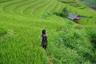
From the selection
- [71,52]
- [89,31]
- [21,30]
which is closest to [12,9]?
[89,31]

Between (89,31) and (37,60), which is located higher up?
(37,60)

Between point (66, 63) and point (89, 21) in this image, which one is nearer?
point (66, 63)

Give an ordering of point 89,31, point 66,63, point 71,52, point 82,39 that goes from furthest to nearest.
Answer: point 89,31 → point 82,39 → point 71,52 → point 66,63

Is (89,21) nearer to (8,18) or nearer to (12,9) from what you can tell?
(12,9)

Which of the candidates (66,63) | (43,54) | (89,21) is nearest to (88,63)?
(66,63)

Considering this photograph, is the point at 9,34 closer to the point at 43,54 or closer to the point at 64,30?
the point at 43,54

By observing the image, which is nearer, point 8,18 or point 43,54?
point 43,54

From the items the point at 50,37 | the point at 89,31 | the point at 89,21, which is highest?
the point at 50,37

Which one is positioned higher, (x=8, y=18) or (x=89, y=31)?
(x=8, y=18)

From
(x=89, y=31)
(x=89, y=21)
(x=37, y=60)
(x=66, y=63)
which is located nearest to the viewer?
(x=37, y=60)

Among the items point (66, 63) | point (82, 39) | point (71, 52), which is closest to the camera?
point (66, 63)
